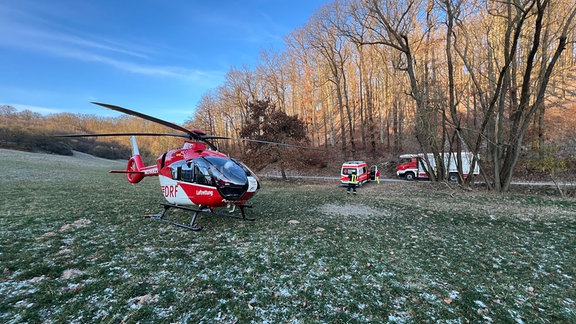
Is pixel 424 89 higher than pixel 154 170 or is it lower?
higher

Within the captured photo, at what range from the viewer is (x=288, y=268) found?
462 centimetres

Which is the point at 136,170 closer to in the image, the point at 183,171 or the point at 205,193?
the point at 183,171

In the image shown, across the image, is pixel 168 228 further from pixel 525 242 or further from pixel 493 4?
pixel 493 4

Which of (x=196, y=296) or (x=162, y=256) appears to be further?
(x=162, y=256)

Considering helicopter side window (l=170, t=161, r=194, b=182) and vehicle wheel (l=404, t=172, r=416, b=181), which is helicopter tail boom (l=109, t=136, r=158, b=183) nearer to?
helicopter side window (l=170, t=161, r=194, b=182)

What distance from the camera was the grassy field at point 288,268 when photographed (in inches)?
133

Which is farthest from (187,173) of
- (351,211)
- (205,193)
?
(351,211)

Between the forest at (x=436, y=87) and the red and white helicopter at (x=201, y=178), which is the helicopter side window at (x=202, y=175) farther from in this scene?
the forest at (x=436, y=87)

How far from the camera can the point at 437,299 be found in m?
3.70

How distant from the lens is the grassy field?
3.38 meters

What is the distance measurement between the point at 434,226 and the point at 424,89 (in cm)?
1085

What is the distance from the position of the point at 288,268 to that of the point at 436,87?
1414 cm

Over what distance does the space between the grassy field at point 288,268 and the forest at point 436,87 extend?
22.8ft

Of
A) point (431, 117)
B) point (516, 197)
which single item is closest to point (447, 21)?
point (431, 117)
